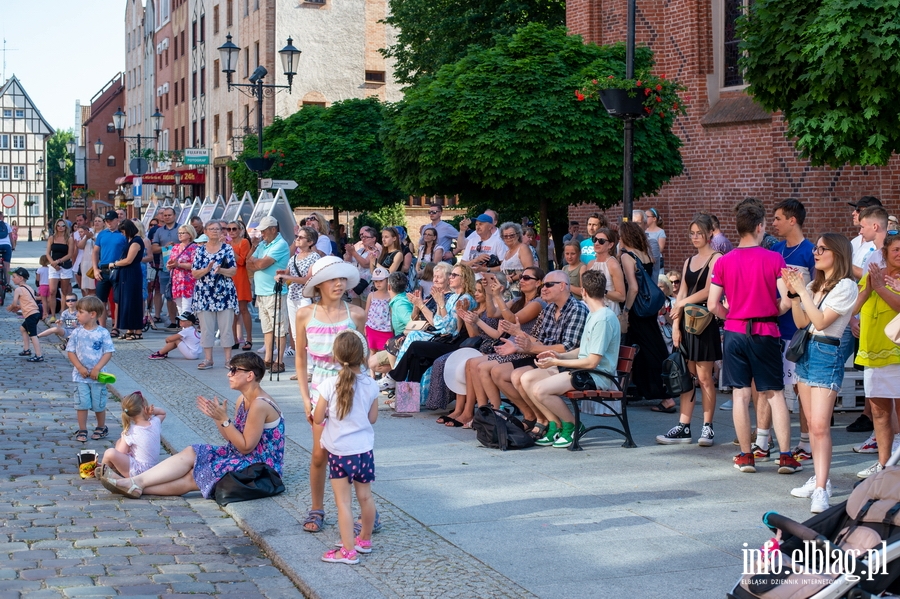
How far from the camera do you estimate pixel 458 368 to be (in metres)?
10.7

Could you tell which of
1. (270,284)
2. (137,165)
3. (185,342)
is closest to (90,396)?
(270,284)

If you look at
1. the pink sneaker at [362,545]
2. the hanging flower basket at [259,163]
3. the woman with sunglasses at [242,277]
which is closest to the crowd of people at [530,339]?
the pink sneaker at [362,545]

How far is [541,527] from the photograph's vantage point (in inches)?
273

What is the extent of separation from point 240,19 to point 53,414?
46567mm

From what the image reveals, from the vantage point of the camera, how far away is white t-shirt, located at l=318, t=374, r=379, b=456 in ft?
20.8

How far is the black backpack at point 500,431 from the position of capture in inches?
372

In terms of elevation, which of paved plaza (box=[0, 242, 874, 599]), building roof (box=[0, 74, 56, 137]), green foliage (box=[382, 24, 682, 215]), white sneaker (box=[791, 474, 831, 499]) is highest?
building roof (box=[0, 74, 56, 137])

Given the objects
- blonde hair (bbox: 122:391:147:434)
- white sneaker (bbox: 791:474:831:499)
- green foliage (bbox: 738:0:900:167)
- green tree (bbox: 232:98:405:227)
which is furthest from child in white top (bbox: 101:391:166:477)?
green tree (bbox: 232:98:405:227)

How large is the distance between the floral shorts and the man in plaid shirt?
351cm


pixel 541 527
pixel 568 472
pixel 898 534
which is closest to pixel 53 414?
pixel 568 472

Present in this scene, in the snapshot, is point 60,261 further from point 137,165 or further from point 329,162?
point 137,165

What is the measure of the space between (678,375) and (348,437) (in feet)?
13.7

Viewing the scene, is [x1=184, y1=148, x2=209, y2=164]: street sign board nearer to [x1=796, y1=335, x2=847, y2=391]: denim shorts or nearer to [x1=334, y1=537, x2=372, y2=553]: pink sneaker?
[x1=796, y1=335, x2=847, y2=391]: denim shorts

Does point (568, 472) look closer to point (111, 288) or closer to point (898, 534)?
point (898, 534)
